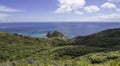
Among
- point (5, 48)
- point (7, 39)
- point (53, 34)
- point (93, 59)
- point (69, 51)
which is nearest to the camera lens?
point (93, 59)

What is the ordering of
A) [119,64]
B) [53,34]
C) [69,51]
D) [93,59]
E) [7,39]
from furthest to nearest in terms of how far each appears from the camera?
[53,34] → [7,39] → [69,51] → [93,59] → [119,64]

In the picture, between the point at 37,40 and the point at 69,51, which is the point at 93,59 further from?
A: the point at 37,40

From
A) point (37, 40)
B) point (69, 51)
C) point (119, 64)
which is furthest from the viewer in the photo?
point (37, 40)

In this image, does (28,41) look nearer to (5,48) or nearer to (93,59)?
(5,48)

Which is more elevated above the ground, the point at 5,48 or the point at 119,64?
the point at 119,64

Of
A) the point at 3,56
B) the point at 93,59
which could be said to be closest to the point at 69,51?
the point at 3,56

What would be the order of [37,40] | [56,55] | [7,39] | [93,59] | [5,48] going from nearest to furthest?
[93,59], [56,55], [5,48], [7,39], [37,40]

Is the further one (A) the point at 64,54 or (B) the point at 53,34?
(B) the point at 53,34

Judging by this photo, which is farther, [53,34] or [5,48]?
[53,34]

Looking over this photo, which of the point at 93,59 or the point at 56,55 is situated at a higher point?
the point at 93,59

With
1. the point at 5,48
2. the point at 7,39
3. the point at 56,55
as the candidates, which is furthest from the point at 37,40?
the point at 56,55
